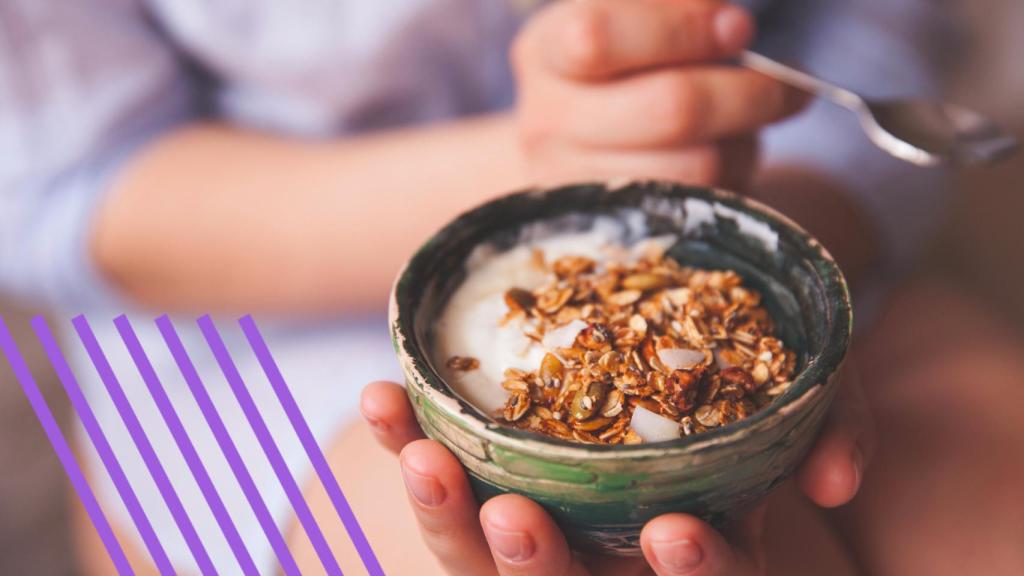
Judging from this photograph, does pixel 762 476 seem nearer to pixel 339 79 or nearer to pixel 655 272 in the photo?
pixel 655 272

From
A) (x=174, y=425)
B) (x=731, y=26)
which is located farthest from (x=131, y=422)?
(x=731, y=26)

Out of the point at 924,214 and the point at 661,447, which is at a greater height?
the point at 661,447

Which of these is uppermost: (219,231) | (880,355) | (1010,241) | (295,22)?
(295,22)

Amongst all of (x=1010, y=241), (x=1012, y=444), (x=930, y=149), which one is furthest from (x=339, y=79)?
(x=1010, y=241)

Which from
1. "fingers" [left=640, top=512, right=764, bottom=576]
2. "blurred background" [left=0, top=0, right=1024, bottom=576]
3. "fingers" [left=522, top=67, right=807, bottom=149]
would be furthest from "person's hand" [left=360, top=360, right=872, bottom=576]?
"blurred background" [left=0, top=0, right=1024, bottom=576]

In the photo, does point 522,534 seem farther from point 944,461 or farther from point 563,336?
point 944,461

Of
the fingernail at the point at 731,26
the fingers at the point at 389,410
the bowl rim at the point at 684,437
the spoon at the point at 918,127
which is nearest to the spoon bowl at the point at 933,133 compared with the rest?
the spoon at the point at 918,127
